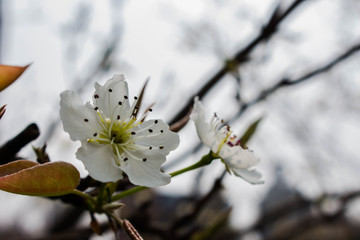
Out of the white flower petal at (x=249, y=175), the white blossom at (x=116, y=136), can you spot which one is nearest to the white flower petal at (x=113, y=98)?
the white blossom at (x=116, y=136)

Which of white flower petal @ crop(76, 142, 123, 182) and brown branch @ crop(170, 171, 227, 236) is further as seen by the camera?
brown branch @ crop(170, 171, 227, 236)

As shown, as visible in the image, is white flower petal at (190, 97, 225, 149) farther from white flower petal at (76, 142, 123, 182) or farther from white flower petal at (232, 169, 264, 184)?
white flower petal at (76, 142, 123, 182)

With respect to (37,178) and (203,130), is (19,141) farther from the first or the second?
(203,130)

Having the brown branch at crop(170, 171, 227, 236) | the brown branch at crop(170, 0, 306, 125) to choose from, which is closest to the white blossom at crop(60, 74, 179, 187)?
the brown branch at crop(170, 171, 227, 236)

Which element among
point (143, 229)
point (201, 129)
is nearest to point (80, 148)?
point (201, 129)

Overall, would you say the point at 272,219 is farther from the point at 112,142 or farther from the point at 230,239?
the point at 112,142
